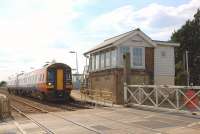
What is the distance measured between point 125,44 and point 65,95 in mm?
6586

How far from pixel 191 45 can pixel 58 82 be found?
1115 inches

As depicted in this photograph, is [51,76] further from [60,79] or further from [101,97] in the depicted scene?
[101,97]

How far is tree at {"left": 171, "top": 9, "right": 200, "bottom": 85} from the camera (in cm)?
5522

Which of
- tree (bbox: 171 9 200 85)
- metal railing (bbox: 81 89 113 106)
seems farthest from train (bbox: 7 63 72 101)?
tree (bbox: 171 9 200 85)

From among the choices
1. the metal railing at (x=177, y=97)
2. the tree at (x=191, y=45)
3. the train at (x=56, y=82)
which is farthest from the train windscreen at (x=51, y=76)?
the tree at (x=191, y=45)

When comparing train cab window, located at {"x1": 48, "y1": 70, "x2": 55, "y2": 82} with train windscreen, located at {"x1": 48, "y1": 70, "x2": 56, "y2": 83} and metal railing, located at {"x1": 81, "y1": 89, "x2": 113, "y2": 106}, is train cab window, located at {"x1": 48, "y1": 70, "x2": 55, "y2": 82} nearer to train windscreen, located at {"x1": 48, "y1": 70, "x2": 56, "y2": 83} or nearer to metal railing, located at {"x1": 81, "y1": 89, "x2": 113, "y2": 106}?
train windscreen, located at {"x1": 48, "y1": 70, "x2": 56, "y2": 83}

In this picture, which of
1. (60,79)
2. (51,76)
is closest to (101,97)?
(60,79)

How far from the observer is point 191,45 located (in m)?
56.8

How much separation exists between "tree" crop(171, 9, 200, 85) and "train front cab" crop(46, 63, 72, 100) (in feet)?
77.4

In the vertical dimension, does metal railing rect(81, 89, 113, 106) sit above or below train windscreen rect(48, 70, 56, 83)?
below

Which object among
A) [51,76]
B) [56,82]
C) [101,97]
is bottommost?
[101,97]

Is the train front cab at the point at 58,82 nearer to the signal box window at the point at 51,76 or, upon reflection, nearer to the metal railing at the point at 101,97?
the signal box window at the point at 51,76

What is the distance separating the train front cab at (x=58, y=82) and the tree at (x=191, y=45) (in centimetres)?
2359

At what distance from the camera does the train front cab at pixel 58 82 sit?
33375mm
